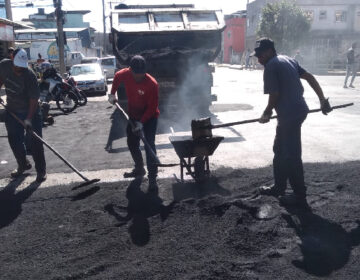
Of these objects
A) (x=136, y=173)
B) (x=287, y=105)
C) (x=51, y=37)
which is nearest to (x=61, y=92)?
(x=136, y=173)

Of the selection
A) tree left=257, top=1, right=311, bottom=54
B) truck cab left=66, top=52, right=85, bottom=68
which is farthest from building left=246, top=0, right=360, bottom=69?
truck cab left=66, top=52, right=85, bottom=68

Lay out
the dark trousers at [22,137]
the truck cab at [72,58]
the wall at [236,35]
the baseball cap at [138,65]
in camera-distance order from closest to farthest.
→ the baseball cap at [138,65]
the dark trousers at [22,137]
the truck cab at [72,58]
the wall at [236,35]

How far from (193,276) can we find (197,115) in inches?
319

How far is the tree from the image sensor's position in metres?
36.8

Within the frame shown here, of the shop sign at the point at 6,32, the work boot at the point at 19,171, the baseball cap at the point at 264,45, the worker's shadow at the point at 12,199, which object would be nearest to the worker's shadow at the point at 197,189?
the baseball cap at the point at 264,45

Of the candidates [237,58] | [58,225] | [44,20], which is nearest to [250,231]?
[58,225]

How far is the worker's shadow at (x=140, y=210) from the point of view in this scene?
3.92 m

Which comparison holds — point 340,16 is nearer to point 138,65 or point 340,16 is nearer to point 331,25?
point 331,25

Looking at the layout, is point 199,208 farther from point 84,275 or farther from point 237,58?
point 237,58

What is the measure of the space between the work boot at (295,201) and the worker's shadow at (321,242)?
140 mm

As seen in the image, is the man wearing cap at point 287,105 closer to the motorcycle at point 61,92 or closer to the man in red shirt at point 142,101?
the man in red shirt at point 142,101

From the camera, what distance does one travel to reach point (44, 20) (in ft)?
175

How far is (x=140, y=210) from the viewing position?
452 centimetres

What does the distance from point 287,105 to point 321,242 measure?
5.17ft
